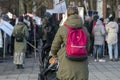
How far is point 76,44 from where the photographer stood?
23.9ft

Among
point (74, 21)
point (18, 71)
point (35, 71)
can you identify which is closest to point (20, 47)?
point (18, 71)

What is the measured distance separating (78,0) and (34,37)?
3059 cm

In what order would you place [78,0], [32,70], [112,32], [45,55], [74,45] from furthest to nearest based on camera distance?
[78,0], [112,32], [32,70], [45,55], [74,45]

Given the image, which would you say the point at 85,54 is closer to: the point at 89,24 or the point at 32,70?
the point at 32,70

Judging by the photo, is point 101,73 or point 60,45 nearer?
point 60,45

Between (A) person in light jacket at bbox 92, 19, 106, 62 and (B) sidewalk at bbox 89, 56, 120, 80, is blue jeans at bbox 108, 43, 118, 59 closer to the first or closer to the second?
(B) sidewalk at bbox 89, 56, 120, 80

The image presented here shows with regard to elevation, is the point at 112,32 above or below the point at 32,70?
above

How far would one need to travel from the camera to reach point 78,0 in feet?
167

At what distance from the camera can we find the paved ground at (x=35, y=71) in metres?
13.3

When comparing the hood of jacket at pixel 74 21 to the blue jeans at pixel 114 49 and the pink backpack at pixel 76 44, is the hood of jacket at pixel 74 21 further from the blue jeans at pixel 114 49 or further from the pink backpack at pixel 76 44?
the blue jeans at pixel 114 49

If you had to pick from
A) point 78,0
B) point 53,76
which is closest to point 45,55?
point 53,76

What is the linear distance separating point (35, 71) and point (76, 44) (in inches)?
301

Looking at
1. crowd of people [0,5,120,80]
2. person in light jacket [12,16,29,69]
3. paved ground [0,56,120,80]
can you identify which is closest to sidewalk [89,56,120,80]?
paved ground [0,56,120,80]

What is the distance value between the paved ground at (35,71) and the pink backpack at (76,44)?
229 inches
